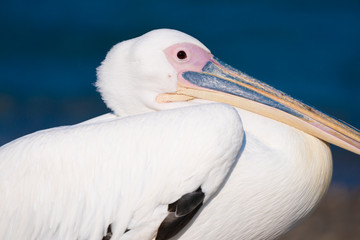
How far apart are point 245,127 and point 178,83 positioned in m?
0.51

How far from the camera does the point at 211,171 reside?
305 cm

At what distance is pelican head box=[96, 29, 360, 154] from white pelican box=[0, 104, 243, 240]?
16.7 inches

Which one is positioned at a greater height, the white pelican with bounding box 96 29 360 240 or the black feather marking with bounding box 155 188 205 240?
the white pelican with bounding box 96 29 360 240

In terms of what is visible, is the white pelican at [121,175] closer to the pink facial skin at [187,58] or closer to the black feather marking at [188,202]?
the black feather marking at [188,202]

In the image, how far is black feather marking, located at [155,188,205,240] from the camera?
3.05 m

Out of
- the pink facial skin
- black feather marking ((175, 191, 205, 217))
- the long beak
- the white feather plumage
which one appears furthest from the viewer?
the pink facial skin

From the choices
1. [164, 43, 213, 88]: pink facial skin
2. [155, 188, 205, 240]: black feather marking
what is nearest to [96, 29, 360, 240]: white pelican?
[164, 43, 213, 88]: pink facial skin

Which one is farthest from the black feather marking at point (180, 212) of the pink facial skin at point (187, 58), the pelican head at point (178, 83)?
the pink facial skin at point (187, 58)

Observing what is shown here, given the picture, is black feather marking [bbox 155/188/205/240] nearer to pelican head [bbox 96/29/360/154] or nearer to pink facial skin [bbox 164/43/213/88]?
pelican head [bbox 96/29/360/154]

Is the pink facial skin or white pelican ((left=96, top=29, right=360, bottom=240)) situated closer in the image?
white pelican ((left=96, top=29, right=360, bottom=240))

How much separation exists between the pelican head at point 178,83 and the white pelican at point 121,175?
0.43 m

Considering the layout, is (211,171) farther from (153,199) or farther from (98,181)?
(98,181)

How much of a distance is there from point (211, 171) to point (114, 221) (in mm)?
550

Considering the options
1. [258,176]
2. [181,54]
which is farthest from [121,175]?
[181,54]
